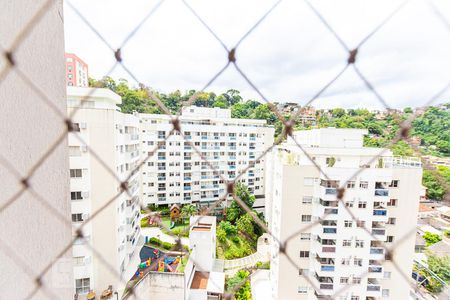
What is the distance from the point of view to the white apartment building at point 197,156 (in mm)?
9164

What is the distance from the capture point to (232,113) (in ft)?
36.8

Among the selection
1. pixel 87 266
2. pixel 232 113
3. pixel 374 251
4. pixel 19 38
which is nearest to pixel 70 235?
pixel 19 38

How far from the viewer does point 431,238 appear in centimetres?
716

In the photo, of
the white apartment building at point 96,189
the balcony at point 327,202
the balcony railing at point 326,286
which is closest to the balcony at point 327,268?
Result: the balcony railing at point 326,286

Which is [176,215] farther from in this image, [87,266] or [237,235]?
[87,266]

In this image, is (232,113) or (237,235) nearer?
(237,235)

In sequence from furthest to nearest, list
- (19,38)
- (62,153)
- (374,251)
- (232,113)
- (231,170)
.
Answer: (232,113)
(231,170)
(374,251)
(62,153)
(19,38)

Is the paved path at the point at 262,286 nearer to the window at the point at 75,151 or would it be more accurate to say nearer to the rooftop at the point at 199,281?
the rooftop at the point at 199,281

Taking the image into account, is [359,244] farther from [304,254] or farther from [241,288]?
[241,288]

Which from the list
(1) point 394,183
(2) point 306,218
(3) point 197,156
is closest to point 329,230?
(2) point 306,218

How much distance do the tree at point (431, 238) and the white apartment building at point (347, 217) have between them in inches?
123

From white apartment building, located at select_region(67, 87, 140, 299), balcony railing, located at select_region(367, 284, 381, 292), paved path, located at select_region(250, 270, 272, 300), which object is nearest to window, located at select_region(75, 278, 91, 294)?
white apartment building, located at select_region(67, 87, 140, 299)

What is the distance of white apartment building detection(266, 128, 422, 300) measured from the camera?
4656mm

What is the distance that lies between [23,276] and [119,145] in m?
4.75
